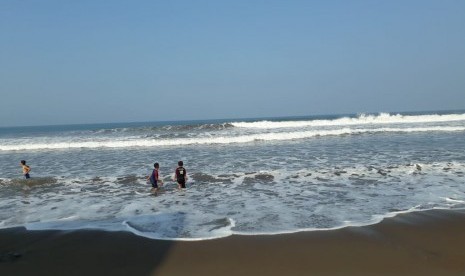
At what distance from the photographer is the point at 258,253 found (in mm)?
5309

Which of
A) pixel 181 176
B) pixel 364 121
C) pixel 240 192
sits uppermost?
pixel 364 121

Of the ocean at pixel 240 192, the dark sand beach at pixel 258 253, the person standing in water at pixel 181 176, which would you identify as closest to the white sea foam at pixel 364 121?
the ocean at pixel 240 192

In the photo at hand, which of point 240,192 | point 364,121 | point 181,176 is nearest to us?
point 240,192

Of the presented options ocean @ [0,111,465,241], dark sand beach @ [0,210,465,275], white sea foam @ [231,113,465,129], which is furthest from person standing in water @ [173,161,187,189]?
white sea foam @ [231,113,465,129]

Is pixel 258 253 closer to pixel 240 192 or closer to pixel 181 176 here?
pixel 240 192

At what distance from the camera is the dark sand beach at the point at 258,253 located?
15.7 feet

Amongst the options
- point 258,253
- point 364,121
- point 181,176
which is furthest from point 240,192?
point 364,121

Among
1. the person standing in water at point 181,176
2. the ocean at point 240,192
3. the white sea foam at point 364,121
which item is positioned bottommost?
the ocean at point 240,192

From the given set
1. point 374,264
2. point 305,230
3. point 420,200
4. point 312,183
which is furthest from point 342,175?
point 374,264

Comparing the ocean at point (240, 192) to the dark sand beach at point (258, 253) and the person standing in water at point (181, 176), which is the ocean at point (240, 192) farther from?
the dark sand beach at point (258, 253)

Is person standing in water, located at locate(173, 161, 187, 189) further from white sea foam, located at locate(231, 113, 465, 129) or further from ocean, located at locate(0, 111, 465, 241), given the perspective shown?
white sea foam, located at locate(231, 113, 465, 129)

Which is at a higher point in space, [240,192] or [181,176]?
[181,176]

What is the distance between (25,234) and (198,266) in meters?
3.70

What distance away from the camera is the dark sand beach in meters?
4.79
